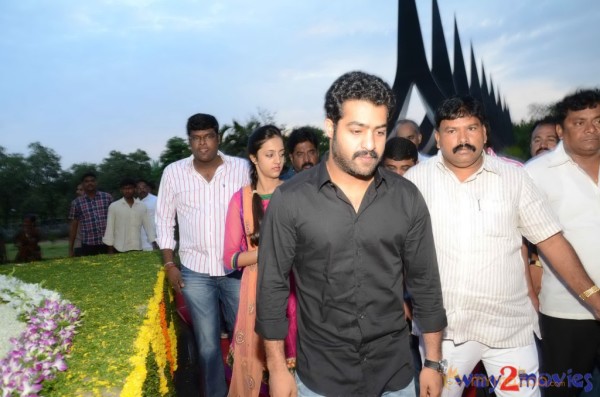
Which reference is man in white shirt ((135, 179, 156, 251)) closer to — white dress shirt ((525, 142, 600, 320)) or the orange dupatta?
the orange dupatta

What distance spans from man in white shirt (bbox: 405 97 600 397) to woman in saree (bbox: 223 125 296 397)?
117cm

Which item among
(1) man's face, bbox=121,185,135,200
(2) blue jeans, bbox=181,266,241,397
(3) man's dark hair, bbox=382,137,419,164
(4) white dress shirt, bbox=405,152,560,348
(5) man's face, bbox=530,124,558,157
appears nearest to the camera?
(4) white dress shirt, bbox=405,152,560,348

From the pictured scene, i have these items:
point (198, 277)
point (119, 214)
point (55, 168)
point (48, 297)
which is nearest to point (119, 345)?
point (48, 297)

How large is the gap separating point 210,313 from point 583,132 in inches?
135

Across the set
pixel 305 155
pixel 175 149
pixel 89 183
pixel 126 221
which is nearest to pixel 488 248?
pixel 305 155

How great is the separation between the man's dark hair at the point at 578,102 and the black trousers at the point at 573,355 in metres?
1.48

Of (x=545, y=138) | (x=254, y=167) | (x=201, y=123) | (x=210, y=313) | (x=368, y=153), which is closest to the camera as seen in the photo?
(x=368, y=153)

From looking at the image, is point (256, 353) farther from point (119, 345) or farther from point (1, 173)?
point (1, 173)

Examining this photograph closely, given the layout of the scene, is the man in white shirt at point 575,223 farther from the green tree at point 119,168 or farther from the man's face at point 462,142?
the green tree at point 119,168

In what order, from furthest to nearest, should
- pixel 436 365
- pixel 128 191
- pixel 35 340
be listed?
pixel 128 191 < pixel 436 365 < pixel 35 340

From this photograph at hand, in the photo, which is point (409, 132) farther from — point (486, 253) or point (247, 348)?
point (247, 348)

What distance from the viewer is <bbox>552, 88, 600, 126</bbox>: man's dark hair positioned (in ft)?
11.6

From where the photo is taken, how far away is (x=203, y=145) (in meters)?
4.79

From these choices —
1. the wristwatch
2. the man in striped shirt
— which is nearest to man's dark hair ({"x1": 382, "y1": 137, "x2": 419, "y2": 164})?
the man in striped shirt
